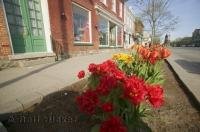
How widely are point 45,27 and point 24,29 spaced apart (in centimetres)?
135

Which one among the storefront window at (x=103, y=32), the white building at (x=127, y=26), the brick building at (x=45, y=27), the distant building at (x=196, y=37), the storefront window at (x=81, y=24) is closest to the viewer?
the brick building at (x=45, y=27)

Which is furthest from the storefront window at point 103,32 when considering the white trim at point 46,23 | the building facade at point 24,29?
the building facade at point 24,29

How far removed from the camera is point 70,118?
2.71 metres

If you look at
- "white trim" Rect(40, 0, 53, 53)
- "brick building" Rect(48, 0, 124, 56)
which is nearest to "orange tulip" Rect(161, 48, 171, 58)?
"white trim" Rect(40, 0, 53, 53)

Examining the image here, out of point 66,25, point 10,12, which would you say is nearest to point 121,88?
point 10,12

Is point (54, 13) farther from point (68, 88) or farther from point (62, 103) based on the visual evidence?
point (62, 103)

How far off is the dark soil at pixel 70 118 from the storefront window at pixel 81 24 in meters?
8.93

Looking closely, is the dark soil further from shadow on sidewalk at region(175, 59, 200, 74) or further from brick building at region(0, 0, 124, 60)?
brick building at region(0, 0, 124, 60)

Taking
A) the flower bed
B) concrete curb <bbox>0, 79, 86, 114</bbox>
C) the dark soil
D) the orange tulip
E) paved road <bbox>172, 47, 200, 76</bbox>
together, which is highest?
the orange tulip

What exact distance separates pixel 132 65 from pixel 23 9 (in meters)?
6.00

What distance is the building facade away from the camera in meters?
6.41

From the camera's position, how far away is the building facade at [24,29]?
21.0 ft

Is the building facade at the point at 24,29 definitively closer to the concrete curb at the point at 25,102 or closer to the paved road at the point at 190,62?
Result: the concrete curb at the point at 25,102

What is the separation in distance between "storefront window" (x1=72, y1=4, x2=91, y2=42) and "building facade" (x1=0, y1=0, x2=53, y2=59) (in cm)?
317
